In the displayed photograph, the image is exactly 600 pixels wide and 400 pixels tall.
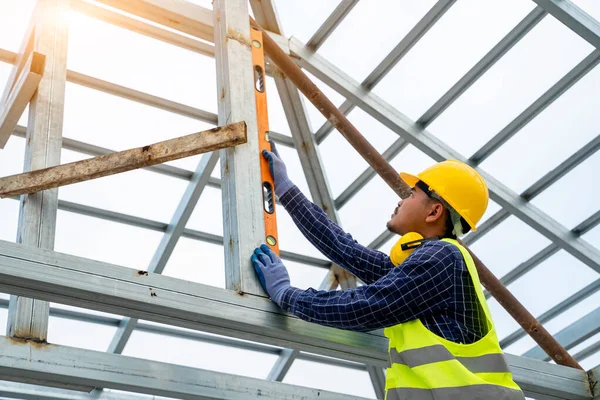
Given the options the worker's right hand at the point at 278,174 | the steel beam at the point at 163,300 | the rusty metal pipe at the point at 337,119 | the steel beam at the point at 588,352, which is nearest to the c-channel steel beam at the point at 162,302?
the steel beam at the point at 163,300

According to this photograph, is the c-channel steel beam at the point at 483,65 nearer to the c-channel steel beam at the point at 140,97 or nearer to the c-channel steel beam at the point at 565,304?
the c-channel steel beam at the point at 140,97

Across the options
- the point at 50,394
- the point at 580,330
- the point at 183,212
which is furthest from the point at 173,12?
the point at 580,330

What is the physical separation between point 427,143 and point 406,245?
5.00 metres

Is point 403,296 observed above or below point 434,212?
below

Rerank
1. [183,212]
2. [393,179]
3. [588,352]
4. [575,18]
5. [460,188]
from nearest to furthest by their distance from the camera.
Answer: [460,188], [393,179], [575,18], [183,212], [588,352]

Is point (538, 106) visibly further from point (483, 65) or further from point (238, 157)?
point (238, 157)

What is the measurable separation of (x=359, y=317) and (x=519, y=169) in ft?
19.6

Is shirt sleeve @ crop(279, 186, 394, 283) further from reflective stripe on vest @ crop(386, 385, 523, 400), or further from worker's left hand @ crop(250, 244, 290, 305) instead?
reflective stripe on vest @ crop(386, 385, 523, 400)

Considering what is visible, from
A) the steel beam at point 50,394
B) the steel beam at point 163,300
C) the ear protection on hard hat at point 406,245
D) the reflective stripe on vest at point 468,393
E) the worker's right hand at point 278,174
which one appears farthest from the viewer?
the steel beam at point 50,394

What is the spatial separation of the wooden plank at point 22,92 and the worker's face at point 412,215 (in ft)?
7.69

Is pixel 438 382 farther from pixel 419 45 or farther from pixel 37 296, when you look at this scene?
pixel 419 45

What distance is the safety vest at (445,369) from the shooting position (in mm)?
2932

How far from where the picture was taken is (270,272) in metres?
3.61

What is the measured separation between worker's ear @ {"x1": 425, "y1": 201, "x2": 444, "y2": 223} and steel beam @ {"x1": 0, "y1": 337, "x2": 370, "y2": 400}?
1.78 m
